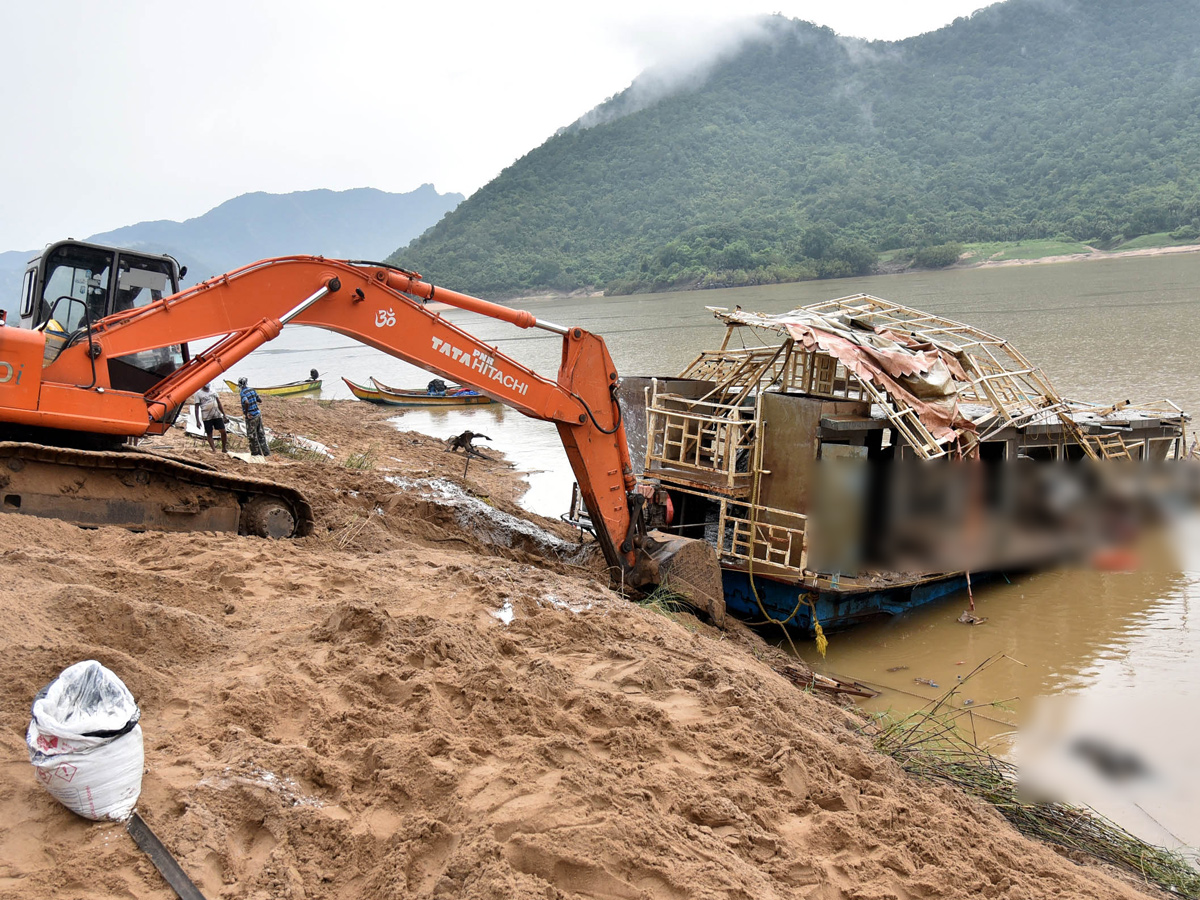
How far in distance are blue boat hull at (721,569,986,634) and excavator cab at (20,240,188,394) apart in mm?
5604

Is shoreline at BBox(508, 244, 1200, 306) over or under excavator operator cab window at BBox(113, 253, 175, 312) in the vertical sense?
over

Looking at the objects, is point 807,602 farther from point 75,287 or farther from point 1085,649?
point 75,287

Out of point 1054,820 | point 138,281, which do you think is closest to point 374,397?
point 138,281

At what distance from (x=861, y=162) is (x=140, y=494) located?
299 feet

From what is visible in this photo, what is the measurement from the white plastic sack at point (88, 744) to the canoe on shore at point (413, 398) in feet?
75.7

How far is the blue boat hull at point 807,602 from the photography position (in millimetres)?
8688

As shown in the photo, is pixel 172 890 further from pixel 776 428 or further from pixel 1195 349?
pixel 1195 349

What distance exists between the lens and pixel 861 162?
8762cm

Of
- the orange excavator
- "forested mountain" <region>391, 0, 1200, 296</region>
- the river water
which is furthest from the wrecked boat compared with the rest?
"forested mountain" <region>391, 0, 1200, 296</region>

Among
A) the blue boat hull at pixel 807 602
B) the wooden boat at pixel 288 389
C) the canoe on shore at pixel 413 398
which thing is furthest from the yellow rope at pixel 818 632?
the wooden boat at pixel 288 389

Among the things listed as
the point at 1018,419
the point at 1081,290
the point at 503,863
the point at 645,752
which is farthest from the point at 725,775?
the point at 1081,290

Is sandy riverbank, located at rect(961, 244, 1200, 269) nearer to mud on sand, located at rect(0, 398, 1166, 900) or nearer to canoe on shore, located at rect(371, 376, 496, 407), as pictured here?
canoe on shore, located at rect(371, 376, 496, 407)

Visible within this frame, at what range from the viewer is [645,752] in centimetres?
403

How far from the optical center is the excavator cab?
6992 millimetres
